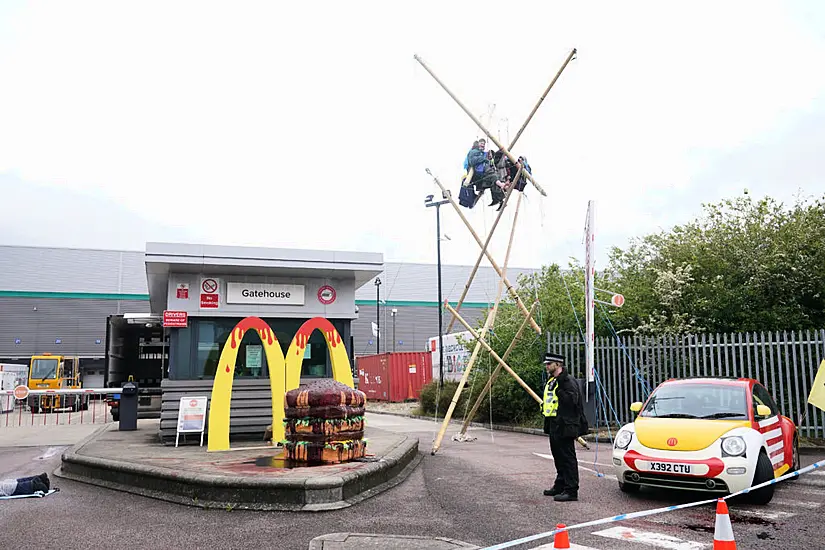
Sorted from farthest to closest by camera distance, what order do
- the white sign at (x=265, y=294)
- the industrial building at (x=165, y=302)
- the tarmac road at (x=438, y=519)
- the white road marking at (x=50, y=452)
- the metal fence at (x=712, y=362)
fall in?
the white sign at (x=265, y=294) < the industrial building at (x=165, y=302) < the white road marking at (x=50, y=452) < the metal fence at (x=712, y=362) < the tarmac road at (x=438, y=519)

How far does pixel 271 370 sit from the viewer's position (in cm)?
1229

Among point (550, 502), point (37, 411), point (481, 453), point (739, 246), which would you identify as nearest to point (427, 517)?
point (550, 502)

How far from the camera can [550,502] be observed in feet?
26.9

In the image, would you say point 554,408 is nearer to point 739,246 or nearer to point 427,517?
point 427,517

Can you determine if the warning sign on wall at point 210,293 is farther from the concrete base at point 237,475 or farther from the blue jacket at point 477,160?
the blue jacket at point 477,160

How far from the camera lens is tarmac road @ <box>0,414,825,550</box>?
21.1 feet

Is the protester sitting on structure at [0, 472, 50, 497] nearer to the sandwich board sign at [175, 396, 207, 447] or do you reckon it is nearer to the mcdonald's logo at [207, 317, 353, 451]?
the mcdonald's logo at [207, 317, 353, 451]

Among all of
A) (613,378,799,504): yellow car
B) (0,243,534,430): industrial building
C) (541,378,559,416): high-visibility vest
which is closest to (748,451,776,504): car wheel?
(613,378,799,504): yellow car

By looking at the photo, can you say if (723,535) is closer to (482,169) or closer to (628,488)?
(628,488)

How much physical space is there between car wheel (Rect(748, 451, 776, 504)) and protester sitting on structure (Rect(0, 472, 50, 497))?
870 cm

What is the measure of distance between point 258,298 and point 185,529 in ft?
27.4

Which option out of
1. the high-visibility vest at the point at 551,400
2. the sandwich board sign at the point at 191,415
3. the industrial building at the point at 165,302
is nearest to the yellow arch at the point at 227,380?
the sandwich board sign at the point at 191,415

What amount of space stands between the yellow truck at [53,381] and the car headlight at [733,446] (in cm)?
3071

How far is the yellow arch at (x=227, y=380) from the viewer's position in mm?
11961
